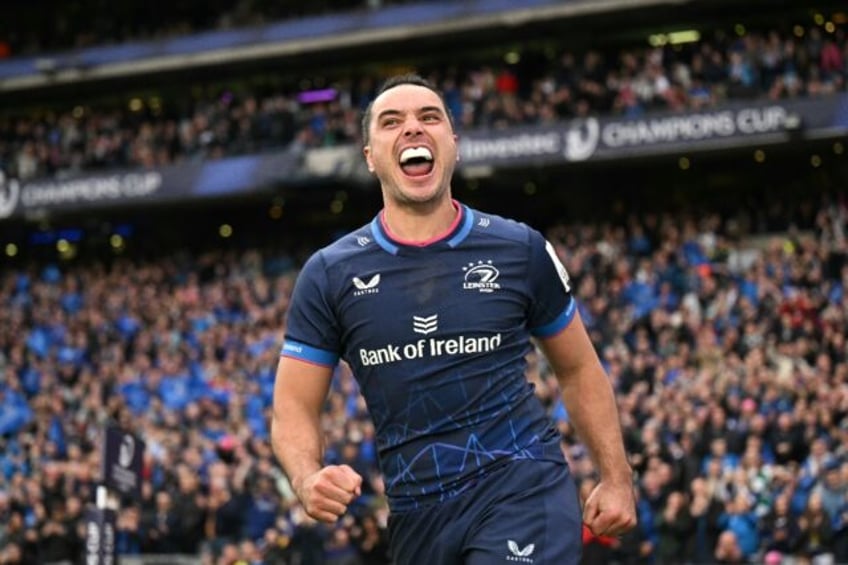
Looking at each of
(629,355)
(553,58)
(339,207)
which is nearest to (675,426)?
(629,355)

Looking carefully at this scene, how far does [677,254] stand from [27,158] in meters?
16.9

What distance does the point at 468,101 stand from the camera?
30234mm

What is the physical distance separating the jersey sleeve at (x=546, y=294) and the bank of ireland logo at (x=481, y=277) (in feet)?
0.45

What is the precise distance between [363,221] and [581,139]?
7.33m

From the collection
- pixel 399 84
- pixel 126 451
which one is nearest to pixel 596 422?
pixel 399 84

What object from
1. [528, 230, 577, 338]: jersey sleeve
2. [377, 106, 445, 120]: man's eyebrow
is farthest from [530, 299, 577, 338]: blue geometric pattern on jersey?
[377, 106, 445, 120]: man's eyebrow

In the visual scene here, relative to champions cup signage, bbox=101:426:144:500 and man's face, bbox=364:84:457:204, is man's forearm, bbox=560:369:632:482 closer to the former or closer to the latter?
man's face, bbox=364:84:457:204

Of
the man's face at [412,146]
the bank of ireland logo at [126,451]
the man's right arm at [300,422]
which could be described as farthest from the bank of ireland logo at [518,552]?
the bank of ireland logo at [126,451]

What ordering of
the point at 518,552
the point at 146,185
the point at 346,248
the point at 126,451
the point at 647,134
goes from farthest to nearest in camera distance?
the point at 146,185 → the point at 647,134 → the point at 126,451 → the point at 346,248 → the point at 518,552

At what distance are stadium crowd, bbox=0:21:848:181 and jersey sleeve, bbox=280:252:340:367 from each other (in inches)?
879

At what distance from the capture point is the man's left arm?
4.97 m

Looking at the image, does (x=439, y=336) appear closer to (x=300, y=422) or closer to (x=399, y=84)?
(x=300, y=422)

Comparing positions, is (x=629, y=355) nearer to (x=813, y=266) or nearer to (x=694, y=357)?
(x=694, y=357)

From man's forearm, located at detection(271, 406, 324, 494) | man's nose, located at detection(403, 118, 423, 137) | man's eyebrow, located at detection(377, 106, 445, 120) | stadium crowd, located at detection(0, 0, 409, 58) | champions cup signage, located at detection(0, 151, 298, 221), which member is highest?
stadium crowd, located at detection(0, 0, 409, 58)
